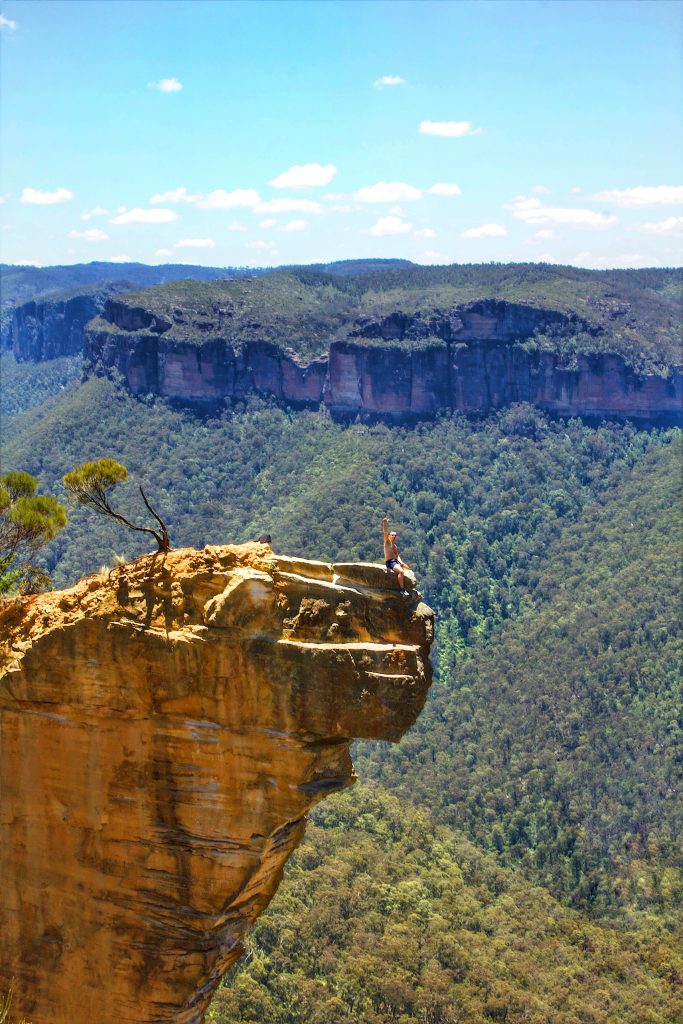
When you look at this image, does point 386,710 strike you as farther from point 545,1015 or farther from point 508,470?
point 508,470

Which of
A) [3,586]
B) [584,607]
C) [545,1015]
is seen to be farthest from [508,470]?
[3,586]

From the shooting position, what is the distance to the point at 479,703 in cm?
7469

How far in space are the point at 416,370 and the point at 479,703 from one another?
4084 cm

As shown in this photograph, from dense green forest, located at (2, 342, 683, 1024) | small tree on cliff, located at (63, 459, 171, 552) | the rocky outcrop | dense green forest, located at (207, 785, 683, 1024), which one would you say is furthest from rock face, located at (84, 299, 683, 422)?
small tree on cliff, located at (63, 459, 171, 552)

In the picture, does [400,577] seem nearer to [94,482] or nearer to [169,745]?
[169,745]

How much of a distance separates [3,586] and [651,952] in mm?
37801

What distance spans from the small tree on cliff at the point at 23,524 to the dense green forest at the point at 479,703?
23162 millimetres

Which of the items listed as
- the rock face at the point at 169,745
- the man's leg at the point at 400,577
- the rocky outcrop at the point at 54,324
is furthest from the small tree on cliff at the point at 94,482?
the rocky outcrop at the point at 54,324

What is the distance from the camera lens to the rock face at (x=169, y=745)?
16.2m

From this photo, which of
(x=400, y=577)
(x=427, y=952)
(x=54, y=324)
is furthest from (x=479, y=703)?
(x=54, y=324)

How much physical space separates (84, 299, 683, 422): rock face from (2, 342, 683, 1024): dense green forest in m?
2.34

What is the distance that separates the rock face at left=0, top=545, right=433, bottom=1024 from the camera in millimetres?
16250

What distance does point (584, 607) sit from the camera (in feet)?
262

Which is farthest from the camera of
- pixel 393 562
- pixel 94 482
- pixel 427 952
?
pixel 427 952
